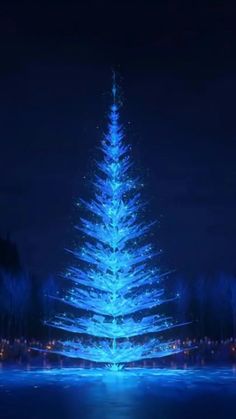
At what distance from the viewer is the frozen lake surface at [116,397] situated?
39.1 ft

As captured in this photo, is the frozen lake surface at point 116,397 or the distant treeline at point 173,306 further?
the distant treeline at point 173,306

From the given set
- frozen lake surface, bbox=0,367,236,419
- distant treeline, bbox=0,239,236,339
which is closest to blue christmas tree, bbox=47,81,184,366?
frozen lake surface, bbox=0,367,236,419

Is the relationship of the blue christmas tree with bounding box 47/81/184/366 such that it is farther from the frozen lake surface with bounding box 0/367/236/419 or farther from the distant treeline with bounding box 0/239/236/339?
the distant treeline with bounding box 0/239/236/339

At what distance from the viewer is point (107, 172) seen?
25.6 meters

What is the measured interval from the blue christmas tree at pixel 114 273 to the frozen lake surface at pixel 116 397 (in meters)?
3.32

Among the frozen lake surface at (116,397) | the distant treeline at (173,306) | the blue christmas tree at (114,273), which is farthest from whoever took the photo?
the distant treeline at (173,306)

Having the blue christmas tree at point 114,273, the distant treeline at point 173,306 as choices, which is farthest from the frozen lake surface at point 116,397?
the distant treeline at point 173,306

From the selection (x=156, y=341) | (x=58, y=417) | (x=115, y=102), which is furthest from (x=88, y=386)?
(x=115, y=102)

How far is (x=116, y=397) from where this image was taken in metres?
14.5

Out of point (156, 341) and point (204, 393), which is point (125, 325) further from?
point (204, 393)

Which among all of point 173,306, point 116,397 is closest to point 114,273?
point 116,397

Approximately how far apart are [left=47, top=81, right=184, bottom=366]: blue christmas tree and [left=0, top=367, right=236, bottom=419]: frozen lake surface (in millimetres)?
3320

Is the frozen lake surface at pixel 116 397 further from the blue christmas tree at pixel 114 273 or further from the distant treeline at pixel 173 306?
the distant treeline at pixel 173 306

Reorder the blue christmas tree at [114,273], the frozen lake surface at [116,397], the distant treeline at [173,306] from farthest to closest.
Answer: the distant treeline at [173,306], the blue christmas tree at [114,273], the frozen lake surface at [116,397]
